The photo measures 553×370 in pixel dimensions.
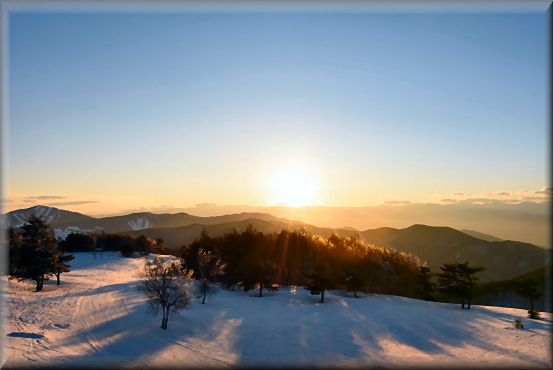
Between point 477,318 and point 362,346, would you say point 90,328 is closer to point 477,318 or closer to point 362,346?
point 362,346

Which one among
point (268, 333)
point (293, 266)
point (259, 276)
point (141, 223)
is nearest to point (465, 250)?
point (293, 266)

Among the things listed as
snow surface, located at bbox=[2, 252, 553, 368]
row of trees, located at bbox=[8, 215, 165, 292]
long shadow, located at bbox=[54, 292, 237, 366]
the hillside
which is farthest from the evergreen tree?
the hillside

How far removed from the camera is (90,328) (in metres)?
20.6

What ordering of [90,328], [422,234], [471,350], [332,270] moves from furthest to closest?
1. [422,234]
2. [332,270]
3. [90,328]
4. [471,350]

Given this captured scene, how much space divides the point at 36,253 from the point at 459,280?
4480 centimetres

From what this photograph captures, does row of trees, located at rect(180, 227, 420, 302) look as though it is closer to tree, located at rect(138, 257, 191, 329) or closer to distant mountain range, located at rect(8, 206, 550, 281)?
tree, located at rect(138, 257, 191, 329)

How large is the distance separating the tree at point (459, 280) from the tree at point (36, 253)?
139ft

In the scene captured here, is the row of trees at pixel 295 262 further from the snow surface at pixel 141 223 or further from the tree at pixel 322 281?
the snow surface at pixel 141 223

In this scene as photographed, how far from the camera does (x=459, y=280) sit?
105 ft

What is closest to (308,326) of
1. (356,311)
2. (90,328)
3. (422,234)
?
(356,311)

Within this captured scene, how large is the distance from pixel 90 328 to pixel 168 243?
401ft

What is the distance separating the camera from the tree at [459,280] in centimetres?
3170

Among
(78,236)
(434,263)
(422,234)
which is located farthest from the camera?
(422,234)

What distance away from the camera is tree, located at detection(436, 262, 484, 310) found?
3170cm
